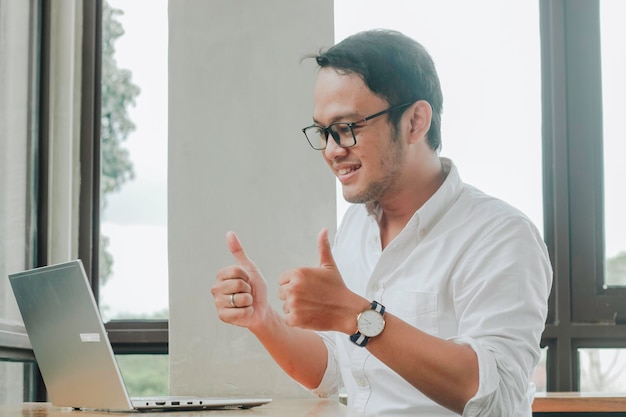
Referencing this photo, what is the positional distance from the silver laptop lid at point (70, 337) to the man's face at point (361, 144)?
768 mm

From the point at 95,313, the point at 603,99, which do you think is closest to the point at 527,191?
the point at 603,99

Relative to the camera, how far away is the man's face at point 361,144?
212cm

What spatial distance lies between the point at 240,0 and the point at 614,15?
135cm

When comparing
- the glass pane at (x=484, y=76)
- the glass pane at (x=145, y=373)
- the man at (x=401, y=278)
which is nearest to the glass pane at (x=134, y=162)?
the glass pane at (x=145, y=373)

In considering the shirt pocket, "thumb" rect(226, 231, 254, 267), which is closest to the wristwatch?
the shirt pocket

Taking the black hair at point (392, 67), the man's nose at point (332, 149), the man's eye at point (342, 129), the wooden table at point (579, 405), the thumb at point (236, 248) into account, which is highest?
the black hair at point (392, 67)

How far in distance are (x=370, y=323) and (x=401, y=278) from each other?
33 cm

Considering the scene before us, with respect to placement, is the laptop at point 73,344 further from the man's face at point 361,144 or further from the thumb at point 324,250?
the man's face at point 361,144

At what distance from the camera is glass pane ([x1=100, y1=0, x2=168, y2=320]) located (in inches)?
118

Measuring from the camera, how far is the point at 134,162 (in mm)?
3061

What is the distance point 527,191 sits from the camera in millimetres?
3043

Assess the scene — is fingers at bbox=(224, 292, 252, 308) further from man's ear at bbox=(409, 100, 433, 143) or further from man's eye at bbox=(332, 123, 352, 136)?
man's ear at bbox=(409, 100, 433, 143)

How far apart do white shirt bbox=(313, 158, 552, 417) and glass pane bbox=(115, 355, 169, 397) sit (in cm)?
87

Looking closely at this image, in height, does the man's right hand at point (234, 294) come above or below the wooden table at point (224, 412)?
above
